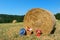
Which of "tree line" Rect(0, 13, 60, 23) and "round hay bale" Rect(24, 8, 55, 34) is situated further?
"tree line" Rect(0, 13, 60, 23)

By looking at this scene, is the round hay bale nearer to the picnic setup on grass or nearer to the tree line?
the picnic setup on grass

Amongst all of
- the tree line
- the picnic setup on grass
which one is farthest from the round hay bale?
the tree line

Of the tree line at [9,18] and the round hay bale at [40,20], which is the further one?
the tree line at [9,18]

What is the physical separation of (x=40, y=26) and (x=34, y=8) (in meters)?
1.24

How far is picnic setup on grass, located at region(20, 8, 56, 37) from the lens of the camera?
11.7 meters

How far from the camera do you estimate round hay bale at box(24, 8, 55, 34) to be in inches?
462

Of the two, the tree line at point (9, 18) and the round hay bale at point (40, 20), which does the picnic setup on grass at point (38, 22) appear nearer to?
the round hay bale at point (40, 20)

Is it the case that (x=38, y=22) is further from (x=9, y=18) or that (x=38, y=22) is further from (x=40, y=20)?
(x=9, y=18)

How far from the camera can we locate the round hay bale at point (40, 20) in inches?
462

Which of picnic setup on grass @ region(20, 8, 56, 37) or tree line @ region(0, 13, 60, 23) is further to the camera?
tree line @ region(0, 13, 60, 23)

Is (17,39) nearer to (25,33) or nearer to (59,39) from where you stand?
(59,39)

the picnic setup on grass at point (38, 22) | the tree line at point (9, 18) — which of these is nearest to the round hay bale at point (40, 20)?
the picnic setup on grass at point (38, 22)

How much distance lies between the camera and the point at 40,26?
12305 mm

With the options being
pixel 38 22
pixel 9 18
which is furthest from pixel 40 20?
pixel 9 18
